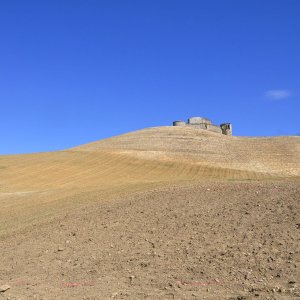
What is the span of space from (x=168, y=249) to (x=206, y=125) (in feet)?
252

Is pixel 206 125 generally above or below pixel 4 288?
above

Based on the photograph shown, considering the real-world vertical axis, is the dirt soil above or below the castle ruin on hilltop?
below

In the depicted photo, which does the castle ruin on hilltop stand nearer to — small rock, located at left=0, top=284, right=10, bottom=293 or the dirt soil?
the dirt soil

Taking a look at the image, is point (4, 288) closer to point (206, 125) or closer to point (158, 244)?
point (158, 244)

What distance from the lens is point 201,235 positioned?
9617 mm

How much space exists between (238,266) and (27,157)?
38.6 m

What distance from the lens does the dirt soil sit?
741cm

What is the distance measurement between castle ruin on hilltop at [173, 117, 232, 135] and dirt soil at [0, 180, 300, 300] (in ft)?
225

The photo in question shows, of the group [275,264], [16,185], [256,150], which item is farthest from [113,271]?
[256,150]

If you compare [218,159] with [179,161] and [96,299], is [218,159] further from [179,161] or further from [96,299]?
[96,299]

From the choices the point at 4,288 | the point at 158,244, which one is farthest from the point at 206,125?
the point at 4,288

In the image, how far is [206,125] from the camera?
279 ft

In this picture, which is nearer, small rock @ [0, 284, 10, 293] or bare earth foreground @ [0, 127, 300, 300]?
bare earth foreground @ [0, 127, 300, 300]

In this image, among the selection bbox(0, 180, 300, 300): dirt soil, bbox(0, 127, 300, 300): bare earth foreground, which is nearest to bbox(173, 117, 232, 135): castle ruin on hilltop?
bbox(0, 127, 300, 300): bare earth foreground
